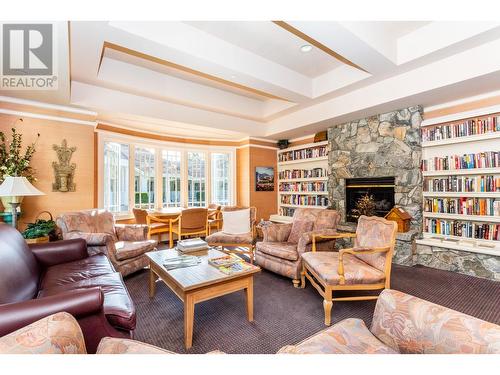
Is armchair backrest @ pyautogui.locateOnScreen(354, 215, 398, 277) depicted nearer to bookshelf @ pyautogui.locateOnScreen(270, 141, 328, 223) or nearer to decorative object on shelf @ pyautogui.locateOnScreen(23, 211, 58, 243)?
bookshelf @ pyautogui.locateOnScreen(270, 141, 328, 223)

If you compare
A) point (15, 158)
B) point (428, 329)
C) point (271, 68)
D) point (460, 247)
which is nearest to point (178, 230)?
point (15, 158)

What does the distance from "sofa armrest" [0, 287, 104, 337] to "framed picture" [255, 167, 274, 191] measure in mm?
4928

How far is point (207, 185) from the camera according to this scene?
6.31 metres

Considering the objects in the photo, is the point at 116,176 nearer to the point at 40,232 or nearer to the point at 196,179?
the point at 196,179

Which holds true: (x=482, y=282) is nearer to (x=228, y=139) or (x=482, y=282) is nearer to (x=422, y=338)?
(x=422, y=338)

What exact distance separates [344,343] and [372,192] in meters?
3.68

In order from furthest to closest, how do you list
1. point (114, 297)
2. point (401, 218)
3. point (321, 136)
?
point (321, 136) → point (401, 218) → point (114, 297)

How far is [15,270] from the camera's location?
1770 millimetres

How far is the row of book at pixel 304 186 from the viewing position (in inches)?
210

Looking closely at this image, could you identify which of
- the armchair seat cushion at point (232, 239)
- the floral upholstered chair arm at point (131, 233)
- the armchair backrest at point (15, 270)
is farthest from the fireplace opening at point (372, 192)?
the armchair backrest at point (15, 270)

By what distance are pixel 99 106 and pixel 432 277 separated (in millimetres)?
5427

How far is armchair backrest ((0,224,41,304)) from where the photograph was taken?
1596 millimetres

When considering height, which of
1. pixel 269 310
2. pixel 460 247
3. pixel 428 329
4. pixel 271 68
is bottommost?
pixel 269 310

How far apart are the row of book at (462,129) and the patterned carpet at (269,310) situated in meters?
2.00
